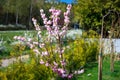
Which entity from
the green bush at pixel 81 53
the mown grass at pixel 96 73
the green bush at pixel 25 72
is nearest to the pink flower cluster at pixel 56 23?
the green bush at pixel 25 72

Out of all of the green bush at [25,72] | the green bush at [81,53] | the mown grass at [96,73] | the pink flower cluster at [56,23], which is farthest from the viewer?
the green bush at [81,53]

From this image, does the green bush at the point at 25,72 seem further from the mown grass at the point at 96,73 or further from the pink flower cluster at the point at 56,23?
the mown grass at the point at 96,73

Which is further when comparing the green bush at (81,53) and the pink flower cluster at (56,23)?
the green bush at (81,53)

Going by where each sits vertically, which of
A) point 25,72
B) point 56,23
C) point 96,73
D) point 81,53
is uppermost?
point 56,23

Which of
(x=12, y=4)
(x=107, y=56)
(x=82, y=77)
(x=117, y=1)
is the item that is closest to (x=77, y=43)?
(x=107, y=56)

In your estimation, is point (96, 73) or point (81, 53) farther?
point (81, 53)

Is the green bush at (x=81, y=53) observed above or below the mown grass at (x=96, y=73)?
above

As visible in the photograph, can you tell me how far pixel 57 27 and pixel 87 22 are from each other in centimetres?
1279

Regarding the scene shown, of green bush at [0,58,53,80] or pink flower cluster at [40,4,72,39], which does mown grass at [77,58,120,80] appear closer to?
green bush at [0,58,53,80]

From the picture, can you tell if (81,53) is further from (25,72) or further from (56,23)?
(56,23)

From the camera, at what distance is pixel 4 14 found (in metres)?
57.0

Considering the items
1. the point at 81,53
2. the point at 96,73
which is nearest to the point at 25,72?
the point at 96,73

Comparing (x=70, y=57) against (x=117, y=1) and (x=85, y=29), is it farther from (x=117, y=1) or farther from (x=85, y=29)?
(x=85, y=29)

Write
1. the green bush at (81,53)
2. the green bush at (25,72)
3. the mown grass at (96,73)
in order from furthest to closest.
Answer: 1. the green bush at (81,53)
2. the mown grass at (96,73)
3. the green bush at (25,72)
